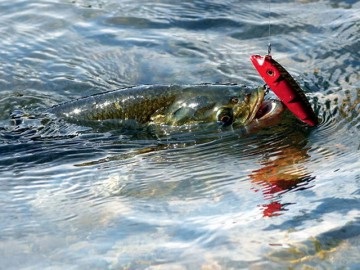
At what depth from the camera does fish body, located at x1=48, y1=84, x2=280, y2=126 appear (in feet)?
19.9

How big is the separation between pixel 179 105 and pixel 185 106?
52 millimetres

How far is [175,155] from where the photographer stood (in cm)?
572

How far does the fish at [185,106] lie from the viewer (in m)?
6.06

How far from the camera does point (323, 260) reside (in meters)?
3.44

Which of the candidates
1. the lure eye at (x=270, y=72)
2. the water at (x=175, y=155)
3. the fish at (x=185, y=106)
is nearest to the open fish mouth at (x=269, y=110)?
the fish at (x=185, y=106)

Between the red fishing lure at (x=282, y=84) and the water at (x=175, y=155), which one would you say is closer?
the water at (x=175, y=155)

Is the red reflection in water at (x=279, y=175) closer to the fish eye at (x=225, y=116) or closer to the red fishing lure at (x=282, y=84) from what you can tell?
the red fishing lure at (x=282, y=84)

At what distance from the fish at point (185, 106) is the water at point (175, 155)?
188 millimetres

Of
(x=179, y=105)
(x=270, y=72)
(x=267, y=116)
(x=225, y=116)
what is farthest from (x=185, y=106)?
(x=270, y=72)

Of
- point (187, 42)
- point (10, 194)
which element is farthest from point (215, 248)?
point (187, 42)

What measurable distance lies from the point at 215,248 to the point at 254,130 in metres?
2.44

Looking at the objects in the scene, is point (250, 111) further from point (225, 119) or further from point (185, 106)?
point (185, 106)

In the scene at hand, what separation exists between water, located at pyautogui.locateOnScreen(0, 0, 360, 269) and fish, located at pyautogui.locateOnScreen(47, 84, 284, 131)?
188 millimetres

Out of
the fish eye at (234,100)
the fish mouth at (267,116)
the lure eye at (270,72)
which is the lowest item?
the fish mouth at (267,116)
